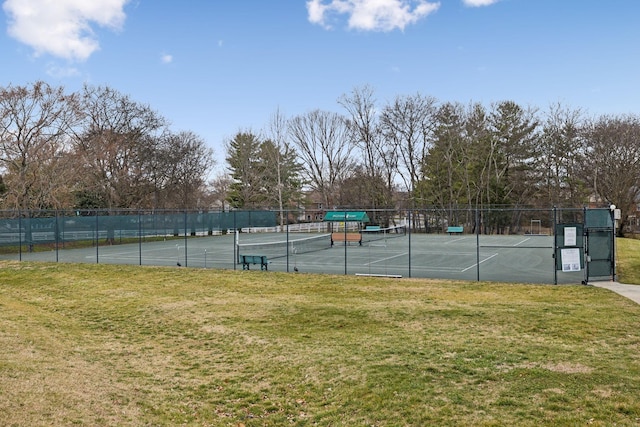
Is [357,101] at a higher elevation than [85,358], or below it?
higher

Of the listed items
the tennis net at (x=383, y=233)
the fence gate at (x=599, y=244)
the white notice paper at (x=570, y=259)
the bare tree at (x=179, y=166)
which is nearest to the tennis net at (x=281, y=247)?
the tennis net at (x=383, y=233)

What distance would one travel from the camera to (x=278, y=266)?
79.0 ft

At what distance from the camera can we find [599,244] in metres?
17.8

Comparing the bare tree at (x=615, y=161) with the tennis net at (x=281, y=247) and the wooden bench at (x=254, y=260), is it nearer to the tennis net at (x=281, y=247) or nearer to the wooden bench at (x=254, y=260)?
the tennis net at (x=281, y=247)

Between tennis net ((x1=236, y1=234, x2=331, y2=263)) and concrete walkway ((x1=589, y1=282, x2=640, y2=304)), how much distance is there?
49.6 ft

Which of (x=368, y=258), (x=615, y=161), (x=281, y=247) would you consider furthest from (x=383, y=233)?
(x=615, y=161)

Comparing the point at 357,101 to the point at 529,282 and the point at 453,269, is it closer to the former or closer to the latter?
the point at 453,269

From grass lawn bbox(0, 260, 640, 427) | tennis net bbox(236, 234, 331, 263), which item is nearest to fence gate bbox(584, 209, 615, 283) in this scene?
grass lawn bbox(0, 260, 640, 427)

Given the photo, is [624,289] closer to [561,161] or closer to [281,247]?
[281,247]

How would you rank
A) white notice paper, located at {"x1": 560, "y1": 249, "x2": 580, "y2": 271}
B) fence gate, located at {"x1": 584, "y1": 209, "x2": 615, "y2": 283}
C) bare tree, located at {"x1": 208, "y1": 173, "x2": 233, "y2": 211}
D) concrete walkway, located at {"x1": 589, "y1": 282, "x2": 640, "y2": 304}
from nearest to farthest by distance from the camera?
concrete walkway, located at {"x1": 589, "y1": 282, "x2": 640, "y2": 304} < fence gate, located at {"x1": 584, "y1": 209, "x2": 615, "y2": 283} < white notice paper, located at {"x1": 560, "y1": 249, "x2": 580, "y2": 271} < bare tree, located at {"x1": 208, "y1": 173, "x2": 233, "y2": 211}

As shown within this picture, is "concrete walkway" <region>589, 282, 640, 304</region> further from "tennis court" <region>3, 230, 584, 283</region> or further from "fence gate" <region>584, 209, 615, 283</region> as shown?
"tennis court" <region>3, 230, 584, 283</region>

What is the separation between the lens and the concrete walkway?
14734 mm

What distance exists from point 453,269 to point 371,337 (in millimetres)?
13097

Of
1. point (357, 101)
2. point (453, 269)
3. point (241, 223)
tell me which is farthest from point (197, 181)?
point (453, 269)
